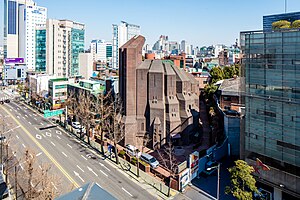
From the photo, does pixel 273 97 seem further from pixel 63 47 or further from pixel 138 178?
pixel 63 47

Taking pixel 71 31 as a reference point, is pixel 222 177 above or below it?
below

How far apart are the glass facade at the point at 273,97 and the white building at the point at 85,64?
8227cm

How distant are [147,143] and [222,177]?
14.5 meters

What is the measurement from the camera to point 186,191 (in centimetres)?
2628

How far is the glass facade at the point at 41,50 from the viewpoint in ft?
315

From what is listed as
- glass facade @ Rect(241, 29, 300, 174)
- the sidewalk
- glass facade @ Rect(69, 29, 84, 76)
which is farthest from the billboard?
glass facade @ Rect(241, 29, 300, 174)

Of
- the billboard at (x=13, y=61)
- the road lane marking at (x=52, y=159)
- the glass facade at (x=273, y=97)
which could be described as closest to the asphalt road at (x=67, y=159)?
the road lane marking at (x=52, y=159)

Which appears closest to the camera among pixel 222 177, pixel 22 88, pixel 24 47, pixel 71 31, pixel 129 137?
pixel 222 177

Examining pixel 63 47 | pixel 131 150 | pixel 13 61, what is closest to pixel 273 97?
pixel 131 150

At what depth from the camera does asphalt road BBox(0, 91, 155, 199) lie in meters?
26.3

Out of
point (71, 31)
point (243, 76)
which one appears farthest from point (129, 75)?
point (71, 31)

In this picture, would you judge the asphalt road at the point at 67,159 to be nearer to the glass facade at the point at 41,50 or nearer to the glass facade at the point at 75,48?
the glass facade at the point at 41,50

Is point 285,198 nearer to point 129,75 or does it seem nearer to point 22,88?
point 129,75

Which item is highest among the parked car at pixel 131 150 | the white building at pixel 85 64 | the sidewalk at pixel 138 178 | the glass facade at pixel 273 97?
the white building at pixel 85 64
